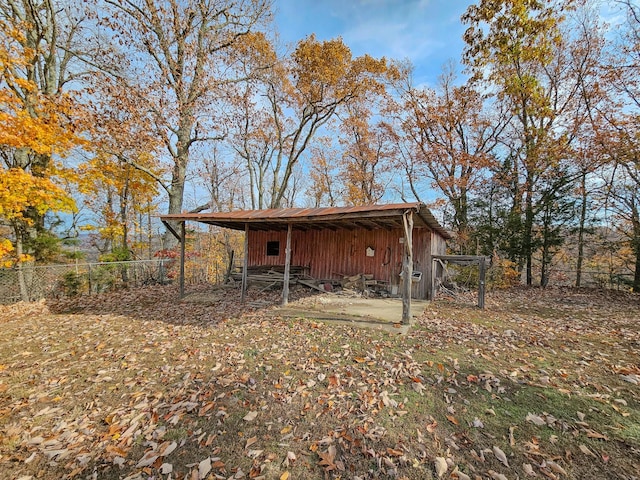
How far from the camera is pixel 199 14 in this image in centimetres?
1168

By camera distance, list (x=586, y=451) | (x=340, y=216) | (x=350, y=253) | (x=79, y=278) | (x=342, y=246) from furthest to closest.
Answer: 1. (x=342, y=246)
2. (x=350, y=253)
3. (x=79, y=278)
4. (x=340, y=216)
5. (x=586, y=451)

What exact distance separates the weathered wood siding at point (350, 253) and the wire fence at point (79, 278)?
14.4 ft

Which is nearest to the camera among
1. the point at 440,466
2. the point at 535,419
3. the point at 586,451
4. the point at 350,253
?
the point at 440,466

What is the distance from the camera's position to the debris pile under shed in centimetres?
1002

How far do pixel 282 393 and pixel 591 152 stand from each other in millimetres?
15879

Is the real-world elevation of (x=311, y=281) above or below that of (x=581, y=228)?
below

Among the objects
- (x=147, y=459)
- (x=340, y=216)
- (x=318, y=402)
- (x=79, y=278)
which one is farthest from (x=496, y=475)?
(x=79, y=278)

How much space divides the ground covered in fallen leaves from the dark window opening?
19.5ft

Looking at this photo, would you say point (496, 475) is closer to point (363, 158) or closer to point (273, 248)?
point (273, 248)

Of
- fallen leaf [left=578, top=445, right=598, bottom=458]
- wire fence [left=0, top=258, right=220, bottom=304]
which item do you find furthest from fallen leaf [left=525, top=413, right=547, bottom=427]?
wire fence [left=0, top=258, right=220, bottom=304]

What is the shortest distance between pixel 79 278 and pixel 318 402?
10.5 m

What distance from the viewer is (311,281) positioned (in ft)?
35.5

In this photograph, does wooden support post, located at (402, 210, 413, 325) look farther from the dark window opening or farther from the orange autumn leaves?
the orange autumn leaves

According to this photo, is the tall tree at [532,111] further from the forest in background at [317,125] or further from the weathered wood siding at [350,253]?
the weathered wood siding at [350,253]
